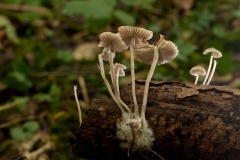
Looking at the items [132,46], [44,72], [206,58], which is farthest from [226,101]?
[44,72]

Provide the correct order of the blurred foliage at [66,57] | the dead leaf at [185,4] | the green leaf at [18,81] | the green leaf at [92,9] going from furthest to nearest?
the dead leaf at [185,4]
the green leaf at [92,9]
the green leaf at [18,81]
the blurred foliage at [66,57]

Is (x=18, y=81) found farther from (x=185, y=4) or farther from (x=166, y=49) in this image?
(x=185, y=4)

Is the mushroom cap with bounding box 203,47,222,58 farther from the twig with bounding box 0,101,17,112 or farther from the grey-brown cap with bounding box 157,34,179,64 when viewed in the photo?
the twig with bounding box 0,101,17,112

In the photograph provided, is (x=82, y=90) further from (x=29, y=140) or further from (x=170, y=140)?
(x=170, y=140)

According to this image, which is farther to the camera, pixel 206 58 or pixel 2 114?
pixel 206 58

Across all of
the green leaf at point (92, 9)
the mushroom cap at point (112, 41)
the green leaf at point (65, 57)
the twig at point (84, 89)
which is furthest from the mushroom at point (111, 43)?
the green leaf at point (65, 57)

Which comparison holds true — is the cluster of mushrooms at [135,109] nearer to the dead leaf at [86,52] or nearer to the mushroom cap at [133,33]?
the mushroom cap at [133,33]
